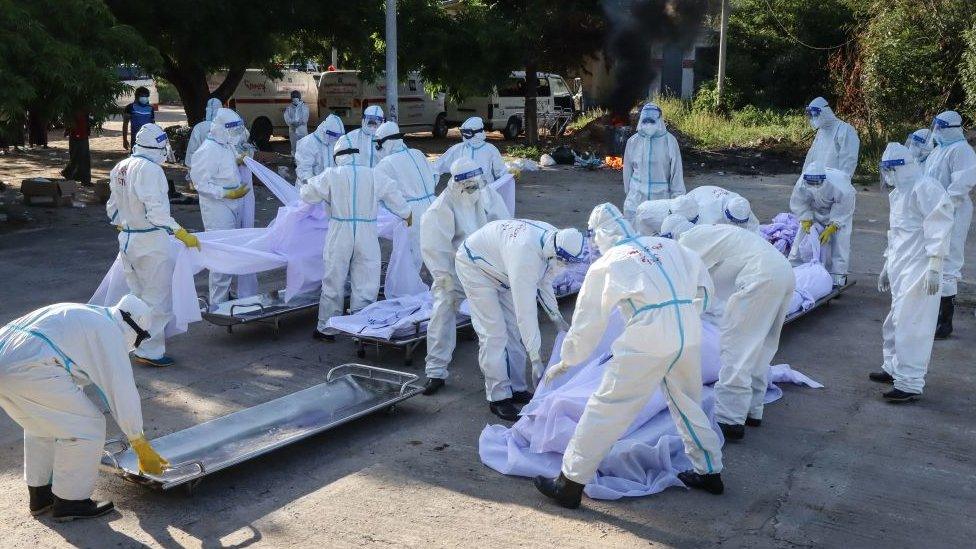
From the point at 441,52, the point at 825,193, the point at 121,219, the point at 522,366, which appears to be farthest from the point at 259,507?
the point at 441,52

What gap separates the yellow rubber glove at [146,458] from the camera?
524cm

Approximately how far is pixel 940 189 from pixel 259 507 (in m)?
5.42

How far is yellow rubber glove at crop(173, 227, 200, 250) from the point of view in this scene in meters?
8.25

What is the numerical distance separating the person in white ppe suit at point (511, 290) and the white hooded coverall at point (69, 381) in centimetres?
236

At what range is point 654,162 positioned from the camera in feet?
36.8

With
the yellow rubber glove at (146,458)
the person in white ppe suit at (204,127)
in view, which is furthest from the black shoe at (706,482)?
the person in white ppe suit at (204,127)

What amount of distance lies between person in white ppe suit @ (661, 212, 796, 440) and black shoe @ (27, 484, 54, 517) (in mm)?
4116

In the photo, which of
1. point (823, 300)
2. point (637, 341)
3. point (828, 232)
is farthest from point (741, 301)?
point (828, 232)

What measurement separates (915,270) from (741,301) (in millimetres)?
1718

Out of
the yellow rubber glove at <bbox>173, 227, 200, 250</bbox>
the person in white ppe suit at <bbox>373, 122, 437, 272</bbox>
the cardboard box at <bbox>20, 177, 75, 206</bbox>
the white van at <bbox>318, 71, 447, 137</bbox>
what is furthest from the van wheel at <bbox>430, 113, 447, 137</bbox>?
the yellow rubber glove at <bbox>173, 227, 200, 250</bbox>

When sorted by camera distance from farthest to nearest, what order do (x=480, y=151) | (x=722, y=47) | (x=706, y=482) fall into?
(x=722, y=47)
(x=480, y=151)
(x=706, y=482)

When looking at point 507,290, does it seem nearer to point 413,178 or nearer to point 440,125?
point 413,178

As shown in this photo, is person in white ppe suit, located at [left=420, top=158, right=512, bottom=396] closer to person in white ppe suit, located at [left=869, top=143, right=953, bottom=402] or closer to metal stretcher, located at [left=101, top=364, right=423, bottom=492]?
metal stretcher, located at [left=101, top=364, right=423, bottom=492]

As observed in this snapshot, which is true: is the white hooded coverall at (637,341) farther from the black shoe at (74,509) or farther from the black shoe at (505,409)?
the black shoe at (74,509)
